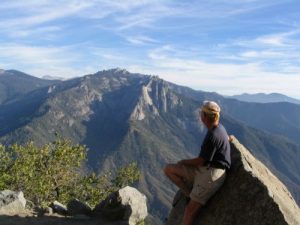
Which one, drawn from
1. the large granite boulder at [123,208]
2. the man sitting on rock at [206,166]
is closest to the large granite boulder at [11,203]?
the large granite boulder at [123,208]

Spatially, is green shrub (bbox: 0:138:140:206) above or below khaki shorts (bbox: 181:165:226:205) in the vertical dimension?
below

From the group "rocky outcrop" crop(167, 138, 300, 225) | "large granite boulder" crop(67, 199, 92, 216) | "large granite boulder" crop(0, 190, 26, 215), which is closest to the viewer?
"rocky outcrop" crop(167, 138, 300, 225)

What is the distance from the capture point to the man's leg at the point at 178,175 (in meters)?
23.4

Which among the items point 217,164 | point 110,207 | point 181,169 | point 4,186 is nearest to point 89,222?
point 110,207

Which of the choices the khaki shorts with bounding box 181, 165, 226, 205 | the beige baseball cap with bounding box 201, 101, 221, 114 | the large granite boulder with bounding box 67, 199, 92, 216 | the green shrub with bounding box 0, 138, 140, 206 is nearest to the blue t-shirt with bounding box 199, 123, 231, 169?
the khaki shorts with bounding box 181, 165, 226, 205

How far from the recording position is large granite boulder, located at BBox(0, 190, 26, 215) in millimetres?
34656

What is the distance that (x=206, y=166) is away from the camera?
2145cm

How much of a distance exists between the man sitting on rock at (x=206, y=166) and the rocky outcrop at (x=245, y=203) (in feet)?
2.40

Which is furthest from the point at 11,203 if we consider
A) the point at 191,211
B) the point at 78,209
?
the point at 191,211

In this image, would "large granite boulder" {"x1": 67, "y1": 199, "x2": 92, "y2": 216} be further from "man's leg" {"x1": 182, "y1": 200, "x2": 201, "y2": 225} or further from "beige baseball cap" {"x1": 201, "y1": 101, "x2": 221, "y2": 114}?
"beige baseball cap" {"x1": 201, "y1": 101, "x2": 221, "y2": 114}

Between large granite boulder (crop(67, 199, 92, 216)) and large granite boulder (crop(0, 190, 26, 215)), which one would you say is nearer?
large granite boulder (crop(0, 190, 26, 215))

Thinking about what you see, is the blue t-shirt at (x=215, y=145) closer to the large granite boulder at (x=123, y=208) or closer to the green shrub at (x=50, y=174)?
the large granite boulder at (x=123, y=208)

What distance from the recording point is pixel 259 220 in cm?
2116

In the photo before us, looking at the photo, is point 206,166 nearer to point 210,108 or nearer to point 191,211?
point 191,211
